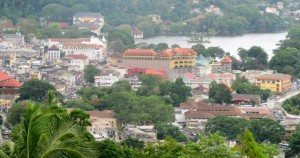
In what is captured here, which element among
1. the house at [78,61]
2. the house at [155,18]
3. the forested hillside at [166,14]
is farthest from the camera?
the house at [155,18]

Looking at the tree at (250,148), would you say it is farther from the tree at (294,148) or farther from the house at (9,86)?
the house at (9,86)

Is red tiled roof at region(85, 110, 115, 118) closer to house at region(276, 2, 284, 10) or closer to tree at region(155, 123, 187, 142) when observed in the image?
tree at region(155, 123, 187, 142)

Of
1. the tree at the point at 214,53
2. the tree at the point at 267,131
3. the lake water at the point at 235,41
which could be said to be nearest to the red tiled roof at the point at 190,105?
the tree at the point at 267,131

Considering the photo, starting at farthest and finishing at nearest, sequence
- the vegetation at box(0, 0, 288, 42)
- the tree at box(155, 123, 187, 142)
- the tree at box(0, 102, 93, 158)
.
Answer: the vegetation at box(0, 0, 288, 42)
the tree at box(155, 123, 187, 142)
the tree at box(0, 102, 93, 158)

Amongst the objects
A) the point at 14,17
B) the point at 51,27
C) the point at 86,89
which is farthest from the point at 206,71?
the point at 14,17

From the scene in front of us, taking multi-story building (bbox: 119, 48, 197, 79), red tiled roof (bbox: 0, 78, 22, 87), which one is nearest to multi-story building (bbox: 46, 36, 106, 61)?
multi-story building (bbox: 119, 48, 197, 79)

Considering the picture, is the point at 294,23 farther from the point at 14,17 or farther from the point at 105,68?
the point at 105,68

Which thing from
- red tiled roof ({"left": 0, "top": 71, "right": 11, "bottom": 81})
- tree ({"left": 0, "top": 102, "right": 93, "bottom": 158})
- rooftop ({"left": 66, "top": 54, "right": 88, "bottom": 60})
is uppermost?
tree ({"left": 0, "top": 102, "right": 93, "bottom": 158})
